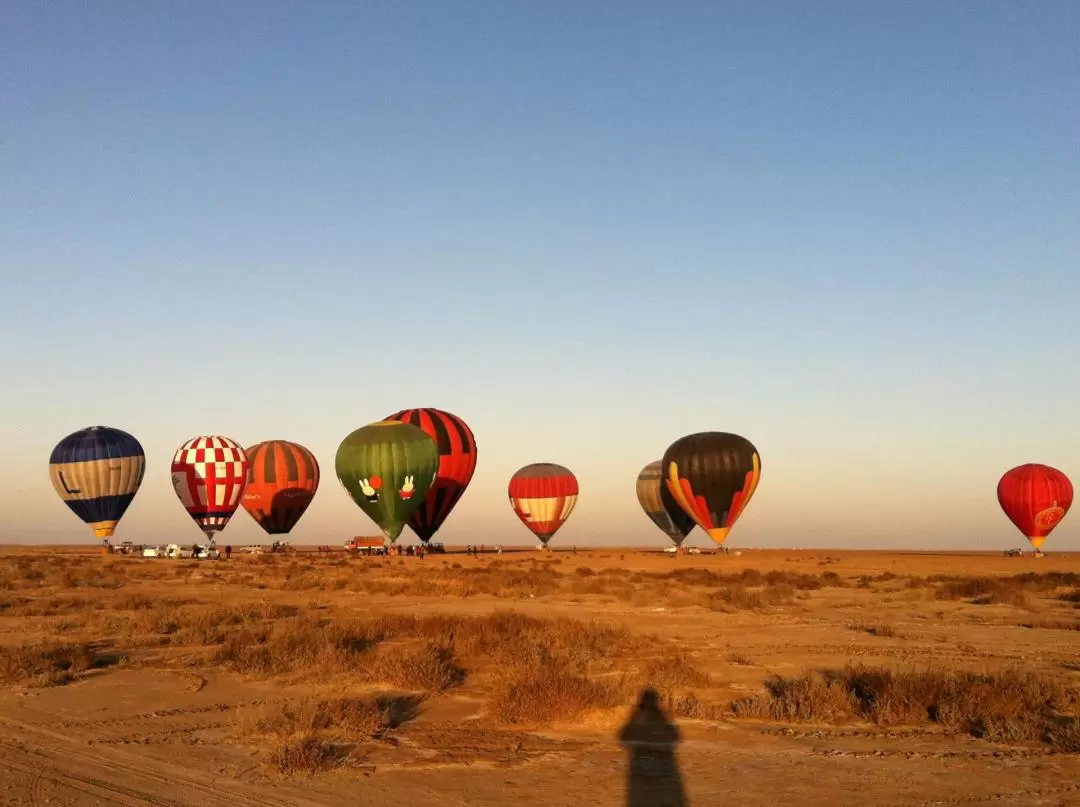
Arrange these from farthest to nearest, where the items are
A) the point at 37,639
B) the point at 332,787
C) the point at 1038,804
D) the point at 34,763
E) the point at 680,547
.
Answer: the point at 680,547, the point at 37,639, the point at 34,763, the point at 332,787, the point at 1038,804

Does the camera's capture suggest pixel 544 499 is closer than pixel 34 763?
No

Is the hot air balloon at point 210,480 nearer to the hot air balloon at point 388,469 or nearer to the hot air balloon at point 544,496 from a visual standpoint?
the hot air balloon at point 388,469

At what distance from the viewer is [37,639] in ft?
61.3

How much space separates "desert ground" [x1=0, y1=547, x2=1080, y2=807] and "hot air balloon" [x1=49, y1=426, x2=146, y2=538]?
4502 centimetres

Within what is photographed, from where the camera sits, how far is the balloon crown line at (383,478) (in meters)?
57.0

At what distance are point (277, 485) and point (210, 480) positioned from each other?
25.1ft

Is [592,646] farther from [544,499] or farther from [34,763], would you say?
[544,499]

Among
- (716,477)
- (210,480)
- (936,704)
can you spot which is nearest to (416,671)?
(936,704)

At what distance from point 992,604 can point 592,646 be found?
17.2 metres

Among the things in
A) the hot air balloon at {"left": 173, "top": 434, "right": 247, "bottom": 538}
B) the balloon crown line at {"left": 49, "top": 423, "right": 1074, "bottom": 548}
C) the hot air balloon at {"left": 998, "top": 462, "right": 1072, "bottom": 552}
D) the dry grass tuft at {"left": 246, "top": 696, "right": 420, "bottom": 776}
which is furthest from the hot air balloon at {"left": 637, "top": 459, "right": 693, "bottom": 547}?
the dry grass tuft at {"left": 246, "top": 696, "right": 420, "bottom": 776}

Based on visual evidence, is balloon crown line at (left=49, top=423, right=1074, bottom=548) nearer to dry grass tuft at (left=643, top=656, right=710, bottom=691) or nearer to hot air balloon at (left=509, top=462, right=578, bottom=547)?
hot air balloon at (left=509, top=462, right=578, bottom=547)

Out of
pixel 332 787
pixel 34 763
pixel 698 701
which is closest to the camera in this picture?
pixel 332 787

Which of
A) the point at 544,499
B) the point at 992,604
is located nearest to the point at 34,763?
the point at 992,604

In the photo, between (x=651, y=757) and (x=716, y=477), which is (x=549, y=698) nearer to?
(x=651, y=757)
